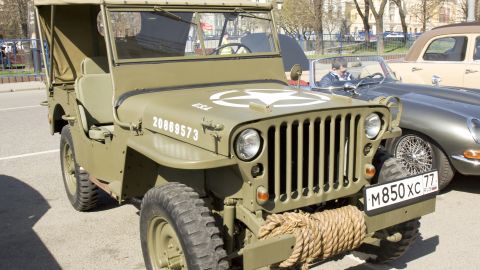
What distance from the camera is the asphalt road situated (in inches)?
156

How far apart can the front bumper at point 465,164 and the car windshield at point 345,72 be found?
153 centimetres

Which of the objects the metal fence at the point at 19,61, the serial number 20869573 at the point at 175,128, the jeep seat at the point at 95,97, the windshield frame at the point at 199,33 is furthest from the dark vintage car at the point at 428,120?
the metal fence at the point at 19,61

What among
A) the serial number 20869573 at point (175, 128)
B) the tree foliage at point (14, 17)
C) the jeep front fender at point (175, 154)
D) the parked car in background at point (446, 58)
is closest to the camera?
the jeep front fender at point (175, 154)

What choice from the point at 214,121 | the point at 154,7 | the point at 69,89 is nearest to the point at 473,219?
the point at 214,121

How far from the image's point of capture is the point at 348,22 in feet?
190

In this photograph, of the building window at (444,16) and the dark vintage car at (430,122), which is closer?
the dark vintage car at (430,122)

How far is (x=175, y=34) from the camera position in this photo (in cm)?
413

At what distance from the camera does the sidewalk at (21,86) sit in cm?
1559

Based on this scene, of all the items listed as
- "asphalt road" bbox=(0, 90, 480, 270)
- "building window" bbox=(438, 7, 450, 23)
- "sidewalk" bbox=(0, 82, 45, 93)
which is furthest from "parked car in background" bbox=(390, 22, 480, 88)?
"building window" bbox=(438, 7, 450, 23)

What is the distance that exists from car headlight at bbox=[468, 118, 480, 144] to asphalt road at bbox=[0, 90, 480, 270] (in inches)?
26.3

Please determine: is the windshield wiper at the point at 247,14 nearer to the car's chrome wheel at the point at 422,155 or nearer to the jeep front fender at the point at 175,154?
the jeep front fender at the point at 175,154

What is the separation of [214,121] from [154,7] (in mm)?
1495

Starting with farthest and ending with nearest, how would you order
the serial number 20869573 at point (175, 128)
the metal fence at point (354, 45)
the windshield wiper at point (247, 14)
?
the metal fence at point (354, 45) → the windshield wiper at point (247, 14) → the serial number 20869573 at point (175, 128)

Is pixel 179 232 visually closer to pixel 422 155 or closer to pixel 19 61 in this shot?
pixel 422 155
